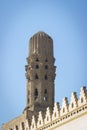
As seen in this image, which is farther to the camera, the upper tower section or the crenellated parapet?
the upper tower section

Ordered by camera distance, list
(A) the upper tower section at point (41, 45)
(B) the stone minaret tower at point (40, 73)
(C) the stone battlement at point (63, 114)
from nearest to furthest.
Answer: (C) the stone battlement at point (63, 114) → (B) the stone minaret tower at point (40, 73) → (A) the upper tower section at point (41, 45)

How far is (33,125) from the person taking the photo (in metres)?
42.5

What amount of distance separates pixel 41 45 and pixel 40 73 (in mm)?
3282

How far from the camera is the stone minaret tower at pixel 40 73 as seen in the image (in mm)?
52250

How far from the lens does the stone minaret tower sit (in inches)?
2057

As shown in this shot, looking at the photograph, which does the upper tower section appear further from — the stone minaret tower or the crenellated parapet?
the crenellated parapet

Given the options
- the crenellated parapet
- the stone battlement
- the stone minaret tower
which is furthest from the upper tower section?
the crenellated parapet

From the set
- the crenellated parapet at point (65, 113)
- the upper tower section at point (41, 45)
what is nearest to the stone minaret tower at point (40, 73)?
the upper tower section at point (41, 45)

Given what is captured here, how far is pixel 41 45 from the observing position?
54688 millimetres

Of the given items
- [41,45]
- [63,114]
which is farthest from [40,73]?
[63,114]

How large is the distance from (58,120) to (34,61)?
55.2 feet

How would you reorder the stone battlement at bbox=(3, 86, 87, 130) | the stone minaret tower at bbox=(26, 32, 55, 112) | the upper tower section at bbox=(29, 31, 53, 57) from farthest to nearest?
the upper tower section at bbox=(29, 31, 53, 57) → the stone minaret tower at bbox=(26, 32, 55, 112) → the stone battlement at bbox=(3, 86, 87, 130)

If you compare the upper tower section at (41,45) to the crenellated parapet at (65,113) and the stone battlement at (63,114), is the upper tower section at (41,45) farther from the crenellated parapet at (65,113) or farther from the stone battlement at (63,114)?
the crenellated parapet at (65,113)

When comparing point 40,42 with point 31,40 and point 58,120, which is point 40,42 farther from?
point 58,120
